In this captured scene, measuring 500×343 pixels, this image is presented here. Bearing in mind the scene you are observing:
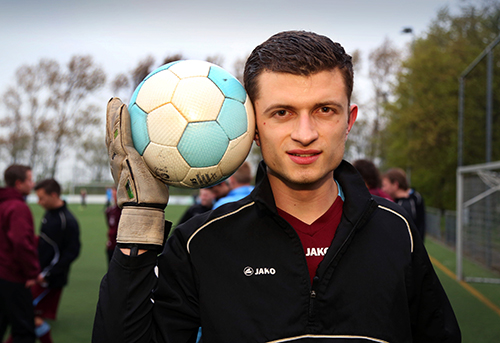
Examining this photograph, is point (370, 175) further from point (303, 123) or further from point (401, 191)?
point (303, 123)

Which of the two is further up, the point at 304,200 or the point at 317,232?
the point at 304,200

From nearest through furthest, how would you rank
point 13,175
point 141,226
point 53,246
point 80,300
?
point 141,226 < point 13,175 < point 53,246 < point 80,300

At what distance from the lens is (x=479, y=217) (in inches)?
412

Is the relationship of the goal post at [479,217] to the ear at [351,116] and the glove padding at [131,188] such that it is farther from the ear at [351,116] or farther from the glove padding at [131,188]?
the glove padding at [131,188]

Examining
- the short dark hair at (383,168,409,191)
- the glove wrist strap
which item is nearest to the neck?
the glove wrist strap

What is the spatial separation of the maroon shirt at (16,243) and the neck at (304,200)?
4.12 meters

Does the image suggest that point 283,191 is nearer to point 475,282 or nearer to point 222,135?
point 222,135

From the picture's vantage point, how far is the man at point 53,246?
615 centimetres

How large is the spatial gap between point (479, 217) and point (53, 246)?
934 centimetres

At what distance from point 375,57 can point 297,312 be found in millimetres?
34762

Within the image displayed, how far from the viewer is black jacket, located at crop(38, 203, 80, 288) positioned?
20.1 ft

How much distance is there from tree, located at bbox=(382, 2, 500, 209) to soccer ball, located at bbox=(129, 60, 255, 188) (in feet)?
43.6

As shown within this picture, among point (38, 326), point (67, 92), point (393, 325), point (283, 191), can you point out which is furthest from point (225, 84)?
point (67, 92)

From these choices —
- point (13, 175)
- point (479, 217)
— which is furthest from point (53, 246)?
point (479, 217)
